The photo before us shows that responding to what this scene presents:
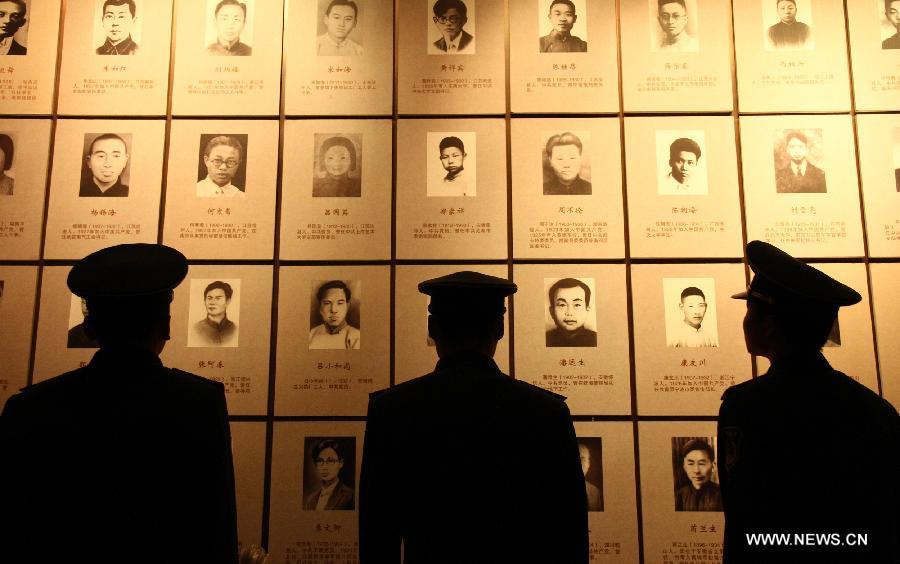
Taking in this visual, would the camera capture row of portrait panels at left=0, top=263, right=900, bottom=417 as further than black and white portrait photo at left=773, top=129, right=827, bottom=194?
No

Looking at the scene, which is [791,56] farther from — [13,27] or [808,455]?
[13,27]

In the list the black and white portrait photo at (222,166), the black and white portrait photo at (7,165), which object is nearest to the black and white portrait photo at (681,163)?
the black and white portrait photo at (222,166)

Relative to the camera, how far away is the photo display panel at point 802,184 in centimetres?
310

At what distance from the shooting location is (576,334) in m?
3.05

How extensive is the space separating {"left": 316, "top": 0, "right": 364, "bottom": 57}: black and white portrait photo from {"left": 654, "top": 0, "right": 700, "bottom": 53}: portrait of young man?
1.47 metres

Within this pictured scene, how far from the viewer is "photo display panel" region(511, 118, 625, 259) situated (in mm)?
3117

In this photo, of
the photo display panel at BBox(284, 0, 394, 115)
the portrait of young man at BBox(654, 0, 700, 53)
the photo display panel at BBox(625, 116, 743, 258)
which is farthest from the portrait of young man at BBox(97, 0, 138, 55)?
the portrait of young man at BBox(654, 0, 700, 53)

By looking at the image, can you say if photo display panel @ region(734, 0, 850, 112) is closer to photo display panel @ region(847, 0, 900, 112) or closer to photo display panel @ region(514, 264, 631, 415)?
photo display panel @ region(847, 0, 900, 112)

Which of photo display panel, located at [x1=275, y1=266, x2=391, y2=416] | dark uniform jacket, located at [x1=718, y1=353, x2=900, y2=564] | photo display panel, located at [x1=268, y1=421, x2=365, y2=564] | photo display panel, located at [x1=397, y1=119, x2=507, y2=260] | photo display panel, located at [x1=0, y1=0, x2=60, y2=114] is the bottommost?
photo display panel, located at [x1=268, y1=421, x2=365, y2=564]

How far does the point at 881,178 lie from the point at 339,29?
8.86 ft

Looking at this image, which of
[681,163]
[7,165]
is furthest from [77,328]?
[681,163]

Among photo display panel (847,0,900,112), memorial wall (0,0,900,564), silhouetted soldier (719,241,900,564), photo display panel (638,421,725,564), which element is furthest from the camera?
photo display panel (847,0,900,112)

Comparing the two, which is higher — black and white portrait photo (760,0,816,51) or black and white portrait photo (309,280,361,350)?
black and white portrait photo (760,0,816,51)

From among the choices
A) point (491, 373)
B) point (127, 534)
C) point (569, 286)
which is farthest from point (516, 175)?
point (127, 534)
